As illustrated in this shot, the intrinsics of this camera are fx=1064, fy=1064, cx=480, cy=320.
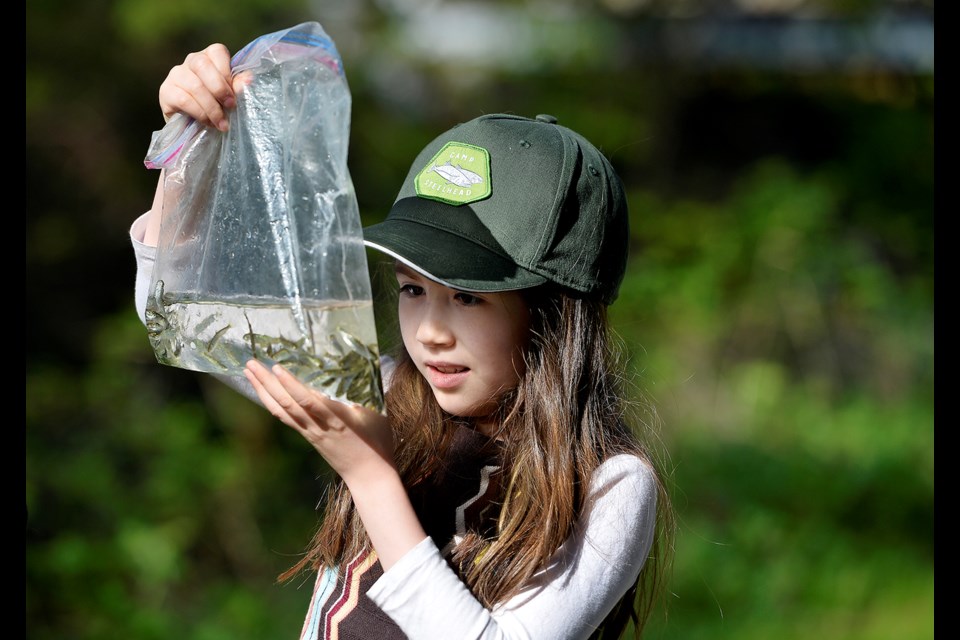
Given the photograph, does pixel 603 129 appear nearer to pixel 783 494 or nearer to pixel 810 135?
pixel 810 135

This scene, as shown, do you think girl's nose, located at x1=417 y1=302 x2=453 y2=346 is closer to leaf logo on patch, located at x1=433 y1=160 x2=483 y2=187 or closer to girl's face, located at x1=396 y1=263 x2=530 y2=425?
girl's face, located at x1=396 y1=263 x2=530 y2=425

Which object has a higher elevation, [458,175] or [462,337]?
[458,175]

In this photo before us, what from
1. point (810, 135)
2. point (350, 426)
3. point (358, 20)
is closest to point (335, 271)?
point (350, 426)

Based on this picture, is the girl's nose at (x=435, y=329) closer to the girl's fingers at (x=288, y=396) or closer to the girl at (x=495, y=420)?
the girl at (x=495, y=420)

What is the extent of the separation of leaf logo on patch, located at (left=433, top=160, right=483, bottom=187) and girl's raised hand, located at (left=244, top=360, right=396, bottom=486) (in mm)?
422

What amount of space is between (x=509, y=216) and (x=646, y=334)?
4510 mm

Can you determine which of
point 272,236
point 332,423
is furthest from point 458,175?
point 332,423

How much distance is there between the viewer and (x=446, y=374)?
5.58 ft

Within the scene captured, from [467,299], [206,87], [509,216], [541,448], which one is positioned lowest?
[541,448]

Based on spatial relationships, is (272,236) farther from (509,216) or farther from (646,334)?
(646,334)

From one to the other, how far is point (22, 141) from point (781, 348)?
5.63 m

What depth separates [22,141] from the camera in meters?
1.42

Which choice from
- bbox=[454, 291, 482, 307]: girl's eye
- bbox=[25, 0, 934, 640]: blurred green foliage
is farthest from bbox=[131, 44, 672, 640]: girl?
bbox=[25, 0, 934, 640]: blurred green foliage

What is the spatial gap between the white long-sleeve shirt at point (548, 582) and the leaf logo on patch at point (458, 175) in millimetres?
490
